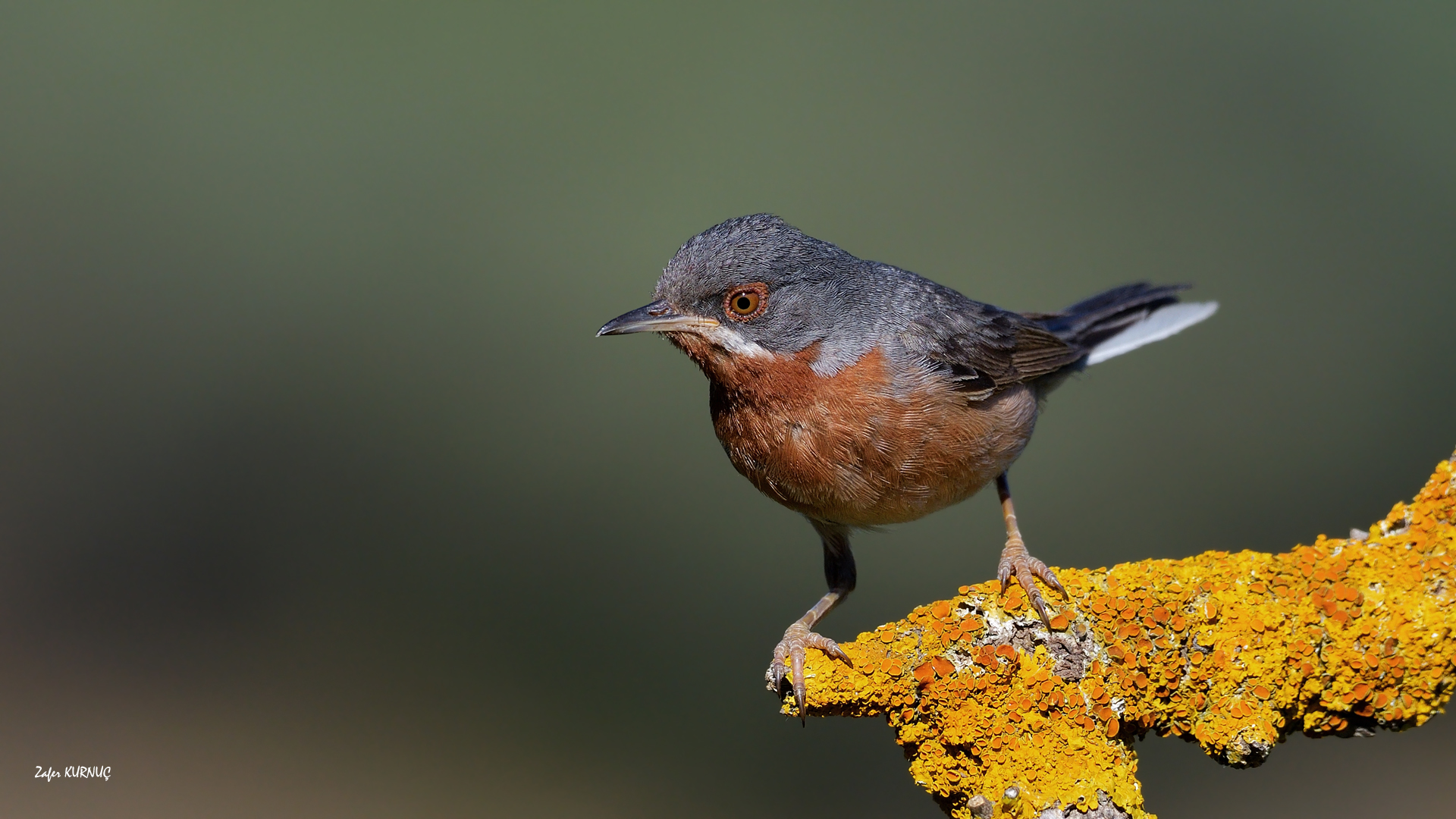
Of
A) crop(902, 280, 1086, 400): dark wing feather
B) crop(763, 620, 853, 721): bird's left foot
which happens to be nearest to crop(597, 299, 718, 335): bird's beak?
crop(902, 280, 1086, 400): dark wing feather

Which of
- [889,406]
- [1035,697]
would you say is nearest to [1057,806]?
[1035,697]

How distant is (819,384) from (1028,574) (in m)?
1.12

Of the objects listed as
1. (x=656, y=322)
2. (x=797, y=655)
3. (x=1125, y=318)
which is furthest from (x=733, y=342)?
(x=1125, y=318)

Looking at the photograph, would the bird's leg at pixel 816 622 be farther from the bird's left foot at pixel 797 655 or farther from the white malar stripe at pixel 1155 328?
the white malar stripe at pixel 1155 328

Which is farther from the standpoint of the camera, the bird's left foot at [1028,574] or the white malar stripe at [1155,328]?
the white malar stripe at [1155,328]

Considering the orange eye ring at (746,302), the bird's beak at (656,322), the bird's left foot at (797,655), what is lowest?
the bird's left foot at (797,655)

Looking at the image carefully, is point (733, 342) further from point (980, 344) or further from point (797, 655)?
point (980, 344)

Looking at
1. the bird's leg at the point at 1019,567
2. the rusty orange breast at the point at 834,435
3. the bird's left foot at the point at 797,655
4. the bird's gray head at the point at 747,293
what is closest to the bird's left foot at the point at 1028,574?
the bird's leg at the point at 1019,567

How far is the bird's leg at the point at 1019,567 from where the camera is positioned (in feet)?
10.9

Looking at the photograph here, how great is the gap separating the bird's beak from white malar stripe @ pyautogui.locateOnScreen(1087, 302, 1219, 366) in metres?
2.77

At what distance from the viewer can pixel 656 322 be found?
403 centimetres

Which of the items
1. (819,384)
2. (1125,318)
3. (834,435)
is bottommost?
(834,435)

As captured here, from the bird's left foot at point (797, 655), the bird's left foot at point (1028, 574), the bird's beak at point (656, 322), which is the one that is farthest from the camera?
the bird's beak at point (656, 322)

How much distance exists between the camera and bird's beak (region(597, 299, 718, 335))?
13.0ft
